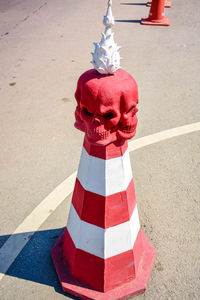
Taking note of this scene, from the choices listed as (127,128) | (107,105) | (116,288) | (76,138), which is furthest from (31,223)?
(107,105)

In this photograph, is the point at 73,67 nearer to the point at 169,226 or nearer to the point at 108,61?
the point at 169,226

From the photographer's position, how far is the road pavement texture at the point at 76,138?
300cm

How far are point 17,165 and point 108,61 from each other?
9.60 ft

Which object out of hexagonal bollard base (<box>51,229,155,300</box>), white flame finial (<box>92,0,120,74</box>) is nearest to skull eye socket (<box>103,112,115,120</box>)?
white flame finial (<box>92,0,120,74</box>)

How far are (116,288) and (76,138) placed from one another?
278cm

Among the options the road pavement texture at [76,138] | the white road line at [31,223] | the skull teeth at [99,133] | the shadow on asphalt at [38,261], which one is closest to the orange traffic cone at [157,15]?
the road pavement texture at [76,138]

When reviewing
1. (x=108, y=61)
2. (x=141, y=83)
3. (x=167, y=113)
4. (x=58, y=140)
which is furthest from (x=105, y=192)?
(x=141, y=83)

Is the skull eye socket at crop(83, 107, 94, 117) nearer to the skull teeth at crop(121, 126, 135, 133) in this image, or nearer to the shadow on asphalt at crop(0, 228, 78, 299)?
the skull teeth at crop(121, 126, 135, 133)

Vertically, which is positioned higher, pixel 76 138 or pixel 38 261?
pixel 76 138

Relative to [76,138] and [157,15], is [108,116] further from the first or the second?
[157,15]

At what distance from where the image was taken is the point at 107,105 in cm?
196

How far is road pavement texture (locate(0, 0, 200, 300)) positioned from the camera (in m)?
3.00

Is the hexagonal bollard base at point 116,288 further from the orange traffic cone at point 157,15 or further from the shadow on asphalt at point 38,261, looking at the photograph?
the orange traffic cone at point 157,15

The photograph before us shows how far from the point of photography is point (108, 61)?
1950 mm
